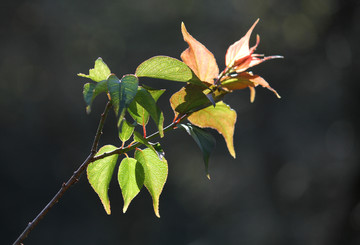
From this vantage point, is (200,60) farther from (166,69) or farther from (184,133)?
(184,133)

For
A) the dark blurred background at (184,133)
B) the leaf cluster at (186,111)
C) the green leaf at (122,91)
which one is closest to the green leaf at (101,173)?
the leaf cluster at (186,111)

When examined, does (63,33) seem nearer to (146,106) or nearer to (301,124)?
(301,124)

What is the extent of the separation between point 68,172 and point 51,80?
0.89 metres

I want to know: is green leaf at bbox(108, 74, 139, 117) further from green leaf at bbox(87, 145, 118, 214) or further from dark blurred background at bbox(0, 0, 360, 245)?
dark blurred background at bbox(0, 0, 360, 245)

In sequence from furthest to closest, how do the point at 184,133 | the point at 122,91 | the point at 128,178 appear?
the point at 184,133
the point at 128,178
the point at 122,91

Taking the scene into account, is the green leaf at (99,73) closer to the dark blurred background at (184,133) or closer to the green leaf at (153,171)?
the green leaf at (153,171)

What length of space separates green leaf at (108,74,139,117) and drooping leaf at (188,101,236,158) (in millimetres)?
99

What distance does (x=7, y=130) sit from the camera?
13.5ft

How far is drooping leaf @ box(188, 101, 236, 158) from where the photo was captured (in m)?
0.43

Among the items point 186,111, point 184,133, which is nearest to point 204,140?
point 186,111

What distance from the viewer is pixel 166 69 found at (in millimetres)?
375

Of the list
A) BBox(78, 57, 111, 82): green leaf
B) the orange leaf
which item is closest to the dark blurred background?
the orange leaf

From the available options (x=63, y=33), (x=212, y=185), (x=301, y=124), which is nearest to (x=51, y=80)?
(x=63, y=33)

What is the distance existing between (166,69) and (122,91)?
0.05 metres
